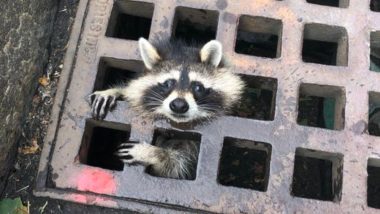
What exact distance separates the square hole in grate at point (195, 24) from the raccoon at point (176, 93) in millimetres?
126

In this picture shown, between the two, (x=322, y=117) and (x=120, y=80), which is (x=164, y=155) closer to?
(x=120, y=80)

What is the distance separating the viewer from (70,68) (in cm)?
200

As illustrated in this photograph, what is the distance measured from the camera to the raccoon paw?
185 centimetres

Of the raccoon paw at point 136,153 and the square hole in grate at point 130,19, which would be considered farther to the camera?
the square hole in grate at point 130,19

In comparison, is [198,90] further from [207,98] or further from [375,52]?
[375,52]

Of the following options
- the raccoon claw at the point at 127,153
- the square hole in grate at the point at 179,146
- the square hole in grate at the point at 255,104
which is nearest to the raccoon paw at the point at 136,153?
the raccoon claw at the point at 127,153

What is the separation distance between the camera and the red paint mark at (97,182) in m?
1.82

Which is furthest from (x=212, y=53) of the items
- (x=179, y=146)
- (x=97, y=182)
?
(x=97, y=182)

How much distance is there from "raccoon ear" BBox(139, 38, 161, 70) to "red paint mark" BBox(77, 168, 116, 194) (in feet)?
1.54

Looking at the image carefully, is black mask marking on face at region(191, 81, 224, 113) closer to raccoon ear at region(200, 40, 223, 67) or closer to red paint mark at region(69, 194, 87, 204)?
raccoon ear at region(200, 40, 223, 67)

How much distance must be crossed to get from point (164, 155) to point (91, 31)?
1.85ft

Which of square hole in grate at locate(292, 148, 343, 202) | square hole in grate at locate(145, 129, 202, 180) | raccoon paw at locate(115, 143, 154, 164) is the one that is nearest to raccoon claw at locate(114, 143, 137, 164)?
raccoon paw at locate(115, 143, 154, 164)

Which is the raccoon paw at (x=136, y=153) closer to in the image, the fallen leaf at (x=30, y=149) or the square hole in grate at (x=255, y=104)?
the fallen leaf at (x=30, y=149)

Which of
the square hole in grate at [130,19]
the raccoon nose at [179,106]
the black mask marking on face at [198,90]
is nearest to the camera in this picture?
the raccoon nose at [179,106]
